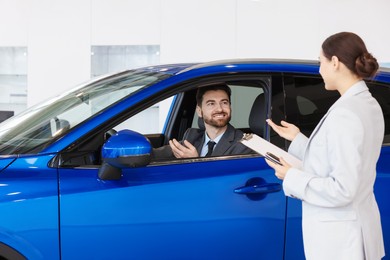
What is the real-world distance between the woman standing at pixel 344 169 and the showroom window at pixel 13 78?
6.21 metres

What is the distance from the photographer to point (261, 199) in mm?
2072

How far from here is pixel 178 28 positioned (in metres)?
6.54

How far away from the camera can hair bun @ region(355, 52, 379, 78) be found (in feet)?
5.20

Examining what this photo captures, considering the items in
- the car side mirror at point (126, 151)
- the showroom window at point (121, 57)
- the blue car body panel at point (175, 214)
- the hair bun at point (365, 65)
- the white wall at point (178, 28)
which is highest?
the white wall at point (178, 28)

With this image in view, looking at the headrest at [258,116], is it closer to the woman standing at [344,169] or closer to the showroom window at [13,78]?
the woman standing at [344,169]

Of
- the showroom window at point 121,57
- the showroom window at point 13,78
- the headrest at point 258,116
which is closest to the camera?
the headrest at point 258,116

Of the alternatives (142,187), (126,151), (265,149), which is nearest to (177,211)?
(142,187)

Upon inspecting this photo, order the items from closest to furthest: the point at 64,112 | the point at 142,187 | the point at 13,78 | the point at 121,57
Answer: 1. the point at 142,187
2. the point at 64,112
3. the point at 121,57
4. the point at 13,78

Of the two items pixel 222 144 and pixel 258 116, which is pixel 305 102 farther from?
pixel 222 144

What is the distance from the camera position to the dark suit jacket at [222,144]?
2324 mm

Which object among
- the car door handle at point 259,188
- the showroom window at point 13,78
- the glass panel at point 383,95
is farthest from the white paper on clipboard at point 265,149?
the showroom window at point 13,78

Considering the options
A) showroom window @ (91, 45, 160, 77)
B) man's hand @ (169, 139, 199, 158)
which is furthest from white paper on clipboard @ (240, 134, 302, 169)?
showroom window @ (91, 45, 160, 77)

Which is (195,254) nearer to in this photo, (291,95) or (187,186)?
(187,186)

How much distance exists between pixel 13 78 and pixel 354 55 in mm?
6566
